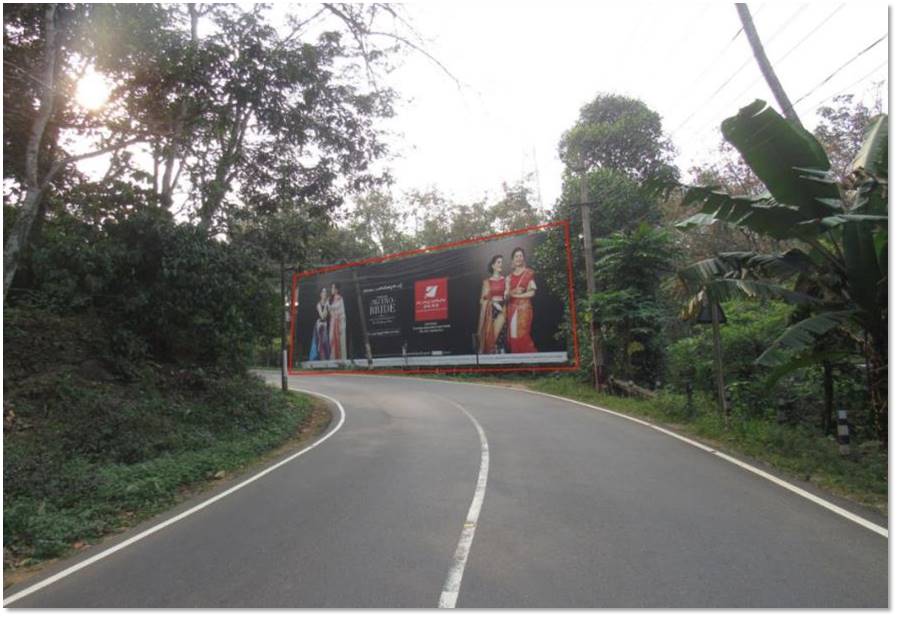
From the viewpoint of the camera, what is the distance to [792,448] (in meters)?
9.06

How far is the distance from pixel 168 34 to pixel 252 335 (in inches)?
297

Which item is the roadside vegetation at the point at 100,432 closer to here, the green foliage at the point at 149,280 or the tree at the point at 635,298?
the green foliage at the point at 149,280

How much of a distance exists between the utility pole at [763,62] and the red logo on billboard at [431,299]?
22.3m

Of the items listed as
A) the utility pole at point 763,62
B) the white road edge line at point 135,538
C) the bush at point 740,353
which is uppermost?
the utility pole at point 763,62

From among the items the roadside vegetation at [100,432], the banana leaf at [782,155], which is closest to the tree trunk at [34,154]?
the roadside vegetation at [100,432]

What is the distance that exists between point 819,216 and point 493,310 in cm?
2167

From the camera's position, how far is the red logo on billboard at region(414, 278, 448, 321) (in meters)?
31.8

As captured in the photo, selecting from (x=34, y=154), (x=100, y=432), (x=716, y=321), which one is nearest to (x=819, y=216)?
(x=716, y=321)

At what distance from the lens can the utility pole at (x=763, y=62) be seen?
1004 centimetres

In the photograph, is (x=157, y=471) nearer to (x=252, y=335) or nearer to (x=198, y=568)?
(x=198, y=568)

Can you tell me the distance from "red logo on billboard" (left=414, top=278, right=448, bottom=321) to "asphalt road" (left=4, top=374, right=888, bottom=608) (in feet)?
73.1


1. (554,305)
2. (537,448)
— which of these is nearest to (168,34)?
(537,448)

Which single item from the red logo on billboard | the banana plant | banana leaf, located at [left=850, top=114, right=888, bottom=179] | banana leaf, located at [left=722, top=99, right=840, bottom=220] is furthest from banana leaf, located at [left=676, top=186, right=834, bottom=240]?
the red logo on billboard

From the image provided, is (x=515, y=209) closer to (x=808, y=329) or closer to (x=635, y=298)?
(x=635, y=298)
